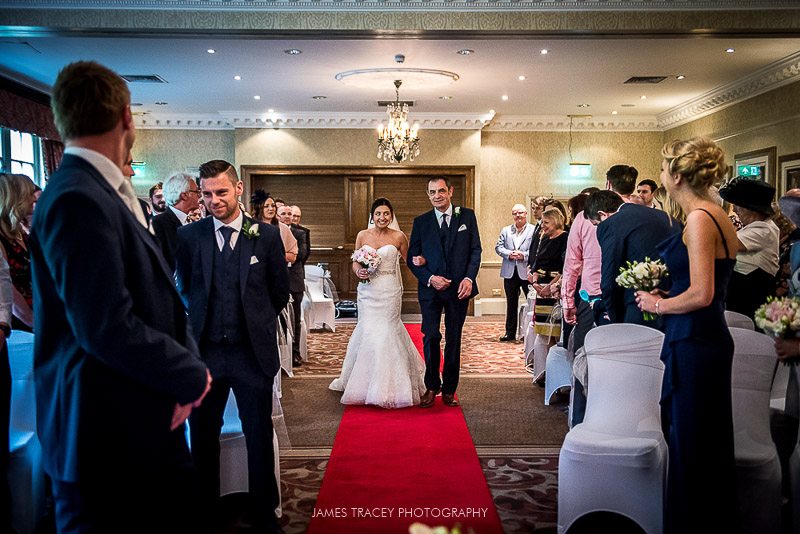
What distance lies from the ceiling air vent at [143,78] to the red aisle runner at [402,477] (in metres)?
Result: 6.29

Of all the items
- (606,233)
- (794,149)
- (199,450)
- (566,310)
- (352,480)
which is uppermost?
(794,149)

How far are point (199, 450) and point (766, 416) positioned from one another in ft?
8.88

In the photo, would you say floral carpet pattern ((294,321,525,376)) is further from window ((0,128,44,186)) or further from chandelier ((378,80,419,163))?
window ((0,128,44,186))

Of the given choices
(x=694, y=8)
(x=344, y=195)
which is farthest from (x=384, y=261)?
(x=344, y=195)

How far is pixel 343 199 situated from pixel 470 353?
5.56 metres

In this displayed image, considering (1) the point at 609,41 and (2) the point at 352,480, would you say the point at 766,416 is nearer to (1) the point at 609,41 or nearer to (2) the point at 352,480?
(2) the point at 352,480

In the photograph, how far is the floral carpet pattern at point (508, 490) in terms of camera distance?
3.55 meters

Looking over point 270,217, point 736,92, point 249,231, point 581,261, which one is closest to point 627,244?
point 581,261

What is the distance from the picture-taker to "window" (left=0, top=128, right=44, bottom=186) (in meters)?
9.46

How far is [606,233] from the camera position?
14.2 feet

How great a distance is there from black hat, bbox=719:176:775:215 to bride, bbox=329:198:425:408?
2624mm

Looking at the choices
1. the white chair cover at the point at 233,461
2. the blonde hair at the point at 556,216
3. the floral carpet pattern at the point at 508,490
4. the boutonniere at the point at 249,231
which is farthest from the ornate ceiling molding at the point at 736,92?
the white chair cover at the point at 233,461

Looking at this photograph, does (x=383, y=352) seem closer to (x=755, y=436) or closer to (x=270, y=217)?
(x=270, y=217)

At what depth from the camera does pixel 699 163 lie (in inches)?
115
